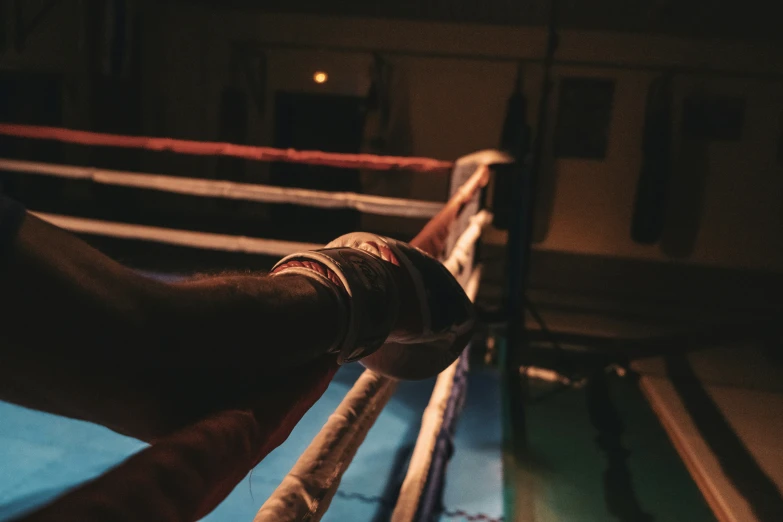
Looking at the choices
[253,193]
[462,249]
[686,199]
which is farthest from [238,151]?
[686,199]

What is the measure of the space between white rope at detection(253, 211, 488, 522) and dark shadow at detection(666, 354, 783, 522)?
1356mm

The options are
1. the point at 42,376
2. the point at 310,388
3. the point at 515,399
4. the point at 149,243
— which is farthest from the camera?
the point at 149,243

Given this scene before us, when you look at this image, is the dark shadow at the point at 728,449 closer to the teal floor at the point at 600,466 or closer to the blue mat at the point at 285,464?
the teal floor at the point at 600,466

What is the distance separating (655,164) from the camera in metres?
4.35

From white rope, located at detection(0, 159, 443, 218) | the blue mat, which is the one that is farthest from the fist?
white rope, located at detection(0, 159, 443, 218)

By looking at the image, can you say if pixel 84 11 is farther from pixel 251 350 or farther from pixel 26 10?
pixel 251 350

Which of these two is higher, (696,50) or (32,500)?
(696,50)

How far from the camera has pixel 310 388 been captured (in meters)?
0.42

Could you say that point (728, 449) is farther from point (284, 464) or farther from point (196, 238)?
point (196, 238)

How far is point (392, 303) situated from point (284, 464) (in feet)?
3.26

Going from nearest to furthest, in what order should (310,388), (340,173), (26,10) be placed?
(310,388), (26,10), (340,173)

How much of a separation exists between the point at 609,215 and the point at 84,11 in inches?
175

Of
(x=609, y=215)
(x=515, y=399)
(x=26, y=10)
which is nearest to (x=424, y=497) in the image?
(x=515, y=399)

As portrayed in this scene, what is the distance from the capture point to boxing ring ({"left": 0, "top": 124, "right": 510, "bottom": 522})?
0.31 m
